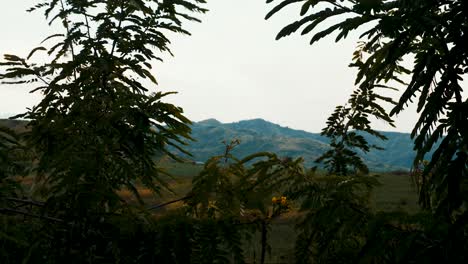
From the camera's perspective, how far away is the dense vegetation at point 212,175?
1.66m

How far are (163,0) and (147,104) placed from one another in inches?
49.7

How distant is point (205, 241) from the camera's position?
199 centimetres

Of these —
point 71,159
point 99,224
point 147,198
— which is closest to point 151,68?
point 71,159

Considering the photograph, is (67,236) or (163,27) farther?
(163,27)

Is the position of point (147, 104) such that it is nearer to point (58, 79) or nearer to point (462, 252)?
point (58, 79)

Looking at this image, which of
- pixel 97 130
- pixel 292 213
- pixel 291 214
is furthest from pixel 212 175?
pixel 291 214

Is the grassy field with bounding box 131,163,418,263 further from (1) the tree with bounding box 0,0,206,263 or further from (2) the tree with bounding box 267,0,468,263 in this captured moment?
(2) the tree with bounding box 267,0,468,263

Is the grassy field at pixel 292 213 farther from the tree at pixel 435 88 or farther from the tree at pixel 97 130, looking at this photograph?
the tree at pixel 435 88

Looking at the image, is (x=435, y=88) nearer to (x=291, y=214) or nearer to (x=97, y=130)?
(x=97, y=130)

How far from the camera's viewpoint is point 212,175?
246 cm

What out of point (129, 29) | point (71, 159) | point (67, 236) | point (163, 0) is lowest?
→ point (67, 236)

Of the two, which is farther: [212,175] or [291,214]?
[291,214]

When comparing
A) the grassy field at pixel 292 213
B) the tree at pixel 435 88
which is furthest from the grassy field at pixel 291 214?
the tree at pixel 435 88

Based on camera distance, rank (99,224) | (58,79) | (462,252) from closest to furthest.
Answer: (462,252) → (99,224) → (58,79)
